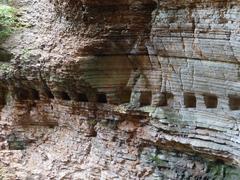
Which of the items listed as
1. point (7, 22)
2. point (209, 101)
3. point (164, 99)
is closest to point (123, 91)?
point (164, 99)

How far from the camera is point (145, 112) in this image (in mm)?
6898

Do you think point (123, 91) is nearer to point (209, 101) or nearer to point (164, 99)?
point (164, 99)

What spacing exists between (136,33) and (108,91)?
1.01 meters

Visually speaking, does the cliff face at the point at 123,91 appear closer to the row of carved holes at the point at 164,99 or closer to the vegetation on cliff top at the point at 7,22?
the row of carved holes at the point at 164,99

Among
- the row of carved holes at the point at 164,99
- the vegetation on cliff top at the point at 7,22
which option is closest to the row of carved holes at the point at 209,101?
the row of carved holes at the point at 164,99

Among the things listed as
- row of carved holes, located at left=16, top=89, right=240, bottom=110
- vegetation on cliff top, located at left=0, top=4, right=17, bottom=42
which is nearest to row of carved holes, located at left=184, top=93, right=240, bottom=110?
row of carved holes, located at left=16, top=89, right=240, bottom=110

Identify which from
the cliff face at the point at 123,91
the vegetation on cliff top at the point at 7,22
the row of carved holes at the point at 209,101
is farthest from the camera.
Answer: the vegetation on cliff top at the point at 7,22

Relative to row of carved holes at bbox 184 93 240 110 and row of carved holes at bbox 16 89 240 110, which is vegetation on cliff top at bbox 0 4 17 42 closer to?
row of carved holes at bbox 16 89 240 110

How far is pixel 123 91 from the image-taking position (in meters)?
7.33

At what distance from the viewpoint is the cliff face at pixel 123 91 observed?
5.68m

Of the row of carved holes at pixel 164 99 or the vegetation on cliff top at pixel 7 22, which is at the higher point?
the vegetation on cliff top at pixel 7 22

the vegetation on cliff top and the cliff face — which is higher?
the vegetation on cliff top

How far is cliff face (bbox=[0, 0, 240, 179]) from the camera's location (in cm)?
568

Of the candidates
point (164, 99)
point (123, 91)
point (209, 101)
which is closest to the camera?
point (209, 101)
